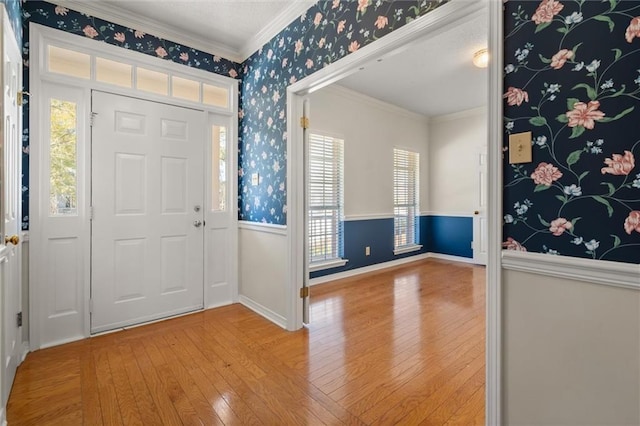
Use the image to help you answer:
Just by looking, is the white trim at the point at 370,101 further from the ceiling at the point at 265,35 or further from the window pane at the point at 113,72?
the window pane at the point at 113,72

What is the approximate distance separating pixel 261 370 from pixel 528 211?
6.10 ft

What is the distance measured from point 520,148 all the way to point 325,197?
306cm

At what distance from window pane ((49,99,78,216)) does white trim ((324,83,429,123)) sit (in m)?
A: 2.90

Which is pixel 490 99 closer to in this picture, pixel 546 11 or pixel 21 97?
pixel 546 11

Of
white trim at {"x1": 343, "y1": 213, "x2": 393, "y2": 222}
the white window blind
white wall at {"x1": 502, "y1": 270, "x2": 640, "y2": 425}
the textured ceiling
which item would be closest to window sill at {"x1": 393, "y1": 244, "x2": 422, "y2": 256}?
the white window blind

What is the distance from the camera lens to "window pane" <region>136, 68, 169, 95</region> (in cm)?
287

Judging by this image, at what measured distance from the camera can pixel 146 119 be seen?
9.40 feet

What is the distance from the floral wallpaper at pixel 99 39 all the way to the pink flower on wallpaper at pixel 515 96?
2.92 meters

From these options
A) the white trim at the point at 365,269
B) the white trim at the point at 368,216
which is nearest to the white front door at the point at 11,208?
the white trim at the point at 365,269

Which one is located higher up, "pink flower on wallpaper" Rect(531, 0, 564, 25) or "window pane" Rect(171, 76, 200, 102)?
"window pane" Rect(171, 76, 200, 102)

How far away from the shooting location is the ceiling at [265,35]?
2.60 meters

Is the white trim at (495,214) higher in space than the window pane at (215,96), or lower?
lower

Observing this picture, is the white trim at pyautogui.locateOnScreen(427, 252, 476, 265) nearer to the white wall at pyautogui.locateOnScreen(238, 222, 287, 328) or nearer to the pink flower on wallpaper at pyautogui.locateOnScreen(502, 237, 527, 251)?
the white wall at pyautogui.locateOnScreen(238, 222, 287, 328)

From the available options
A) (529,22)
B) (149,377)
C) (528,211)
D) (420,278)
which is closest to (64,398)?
(149,377)
